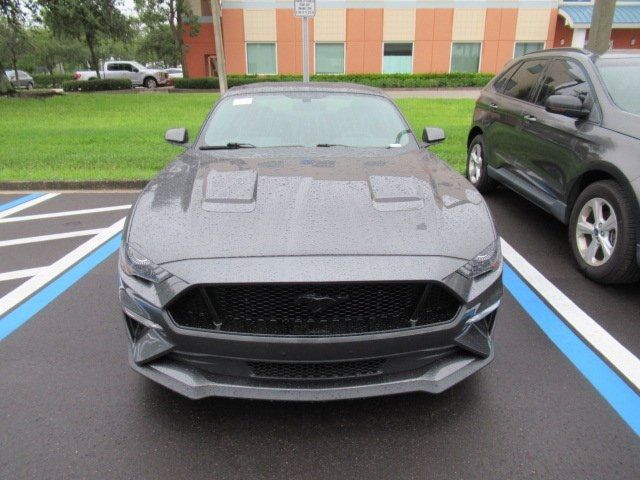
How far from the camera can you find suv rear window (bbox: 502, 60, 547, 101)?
535 centimetres

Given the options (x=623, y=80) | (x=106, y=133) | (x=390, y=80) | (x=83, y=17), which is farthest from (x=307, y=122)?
(x=390, y=80)

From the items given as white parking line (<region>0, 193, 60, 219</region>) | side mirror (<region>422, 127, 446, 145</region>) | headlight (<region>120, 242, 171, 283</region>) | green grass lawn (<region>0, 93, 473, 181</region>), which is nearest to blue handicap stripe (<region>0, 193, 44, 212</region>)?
white parking line (<region>0, 193, 60, 219</region>)

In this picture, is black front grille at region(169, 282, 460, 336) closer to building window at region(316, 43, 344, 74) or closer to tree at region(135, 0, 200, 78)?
building window at region(316, 43, 344, 74)


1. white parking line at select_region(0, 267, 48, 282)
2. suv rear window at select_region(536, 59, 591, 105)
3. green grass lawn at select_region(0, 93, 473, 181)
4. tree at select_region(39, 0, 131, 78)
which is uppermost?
tree at select_region(39, 0, 131, 78)

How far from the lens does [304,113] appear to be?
394 cm

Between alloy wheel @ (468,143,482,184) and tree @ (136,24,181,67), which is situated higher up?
tree @ (136,24,181,67)

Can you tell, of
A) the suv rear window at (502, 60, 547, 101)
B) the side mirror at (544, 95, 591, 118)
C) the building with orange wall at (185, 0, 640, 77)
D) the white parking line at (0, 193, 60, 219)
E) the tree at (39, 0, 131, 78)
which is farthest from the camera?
the building with orange wall at (185, 0, 640, 77)

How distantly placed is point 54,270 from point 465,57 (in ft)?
90.2

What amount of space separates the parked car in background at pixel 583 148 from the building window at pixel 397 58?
23023 mm

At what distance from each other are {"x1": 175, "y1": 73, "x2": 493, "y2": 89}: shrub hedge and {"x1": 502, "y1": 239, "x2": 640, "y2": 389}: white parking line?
21966 millimetres

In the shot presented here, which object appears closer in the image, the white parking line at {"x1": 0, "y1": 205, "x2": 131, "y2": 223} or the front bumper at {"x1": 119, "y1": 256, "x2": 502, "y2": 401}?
the front bumper at {"x1": 119, "y1": 256, "x2": 502, "y2": 401}

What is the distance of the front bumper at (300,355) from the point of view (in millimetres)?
2143

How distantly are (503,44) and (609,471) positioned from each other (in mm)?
29062

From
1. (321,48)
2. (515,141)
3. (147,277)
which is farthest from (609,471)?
(321,48)
